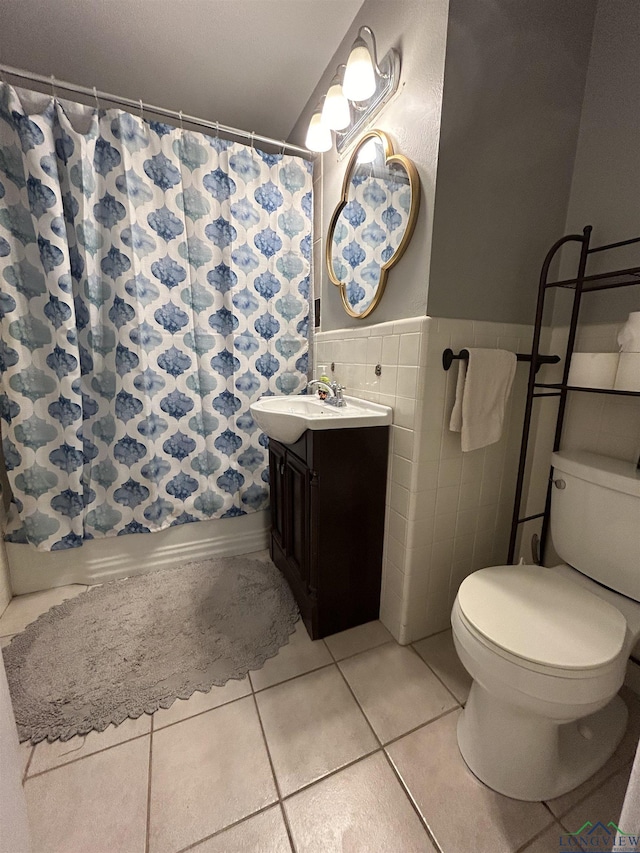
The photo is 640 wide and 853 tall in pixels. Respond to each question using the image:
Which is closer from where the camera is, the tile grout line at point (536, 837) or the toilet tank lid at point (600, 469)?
the tile grout line at point (536, 837)

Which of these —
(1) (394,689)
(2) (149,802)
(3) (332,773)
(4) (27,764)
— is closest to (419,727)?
(1) (394,689)

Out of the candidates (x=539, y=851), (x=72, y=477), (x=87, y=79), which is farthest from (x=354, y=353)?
(x=87, y=79)

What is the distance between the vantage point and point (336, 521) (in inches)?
49.4

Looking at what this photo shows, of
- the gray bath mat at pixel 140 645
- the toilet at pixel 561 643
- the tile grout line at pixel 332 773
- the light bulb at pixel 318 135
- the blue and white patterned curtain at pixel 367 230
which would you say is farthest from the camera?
the light bulb at pixel 318 135

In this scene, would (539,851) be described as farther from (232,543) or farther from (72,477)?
(72,477)

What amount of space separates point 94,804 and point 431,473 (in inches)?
50.5

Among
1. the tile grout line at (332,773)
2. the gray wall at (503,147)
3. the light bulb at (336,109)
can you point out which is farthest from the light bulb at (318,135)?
the tile grout line at (332,773)

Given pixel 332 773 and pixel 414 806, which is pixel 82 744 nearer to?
pixel 332 773

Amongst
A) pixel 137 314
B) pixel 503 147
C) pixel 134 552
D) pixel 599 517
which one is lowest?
pixel 134 552

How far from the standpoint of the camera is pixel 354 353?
4.87 feet

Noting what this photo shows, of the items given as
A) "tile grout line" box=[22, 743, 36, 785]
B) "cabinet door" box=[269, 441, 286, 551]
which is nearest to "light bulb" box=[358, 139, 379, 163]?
"cabinet door" box=[269, 441, 286, 551]

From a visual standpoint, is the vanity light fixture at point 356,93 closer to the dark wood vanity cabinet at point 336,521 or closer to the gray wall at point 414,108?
the gray wall at point 414,108

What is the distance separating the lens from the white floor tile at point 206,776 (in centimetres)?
82

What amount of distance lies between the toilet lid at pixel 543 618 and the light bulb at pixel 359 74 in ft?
5.33
